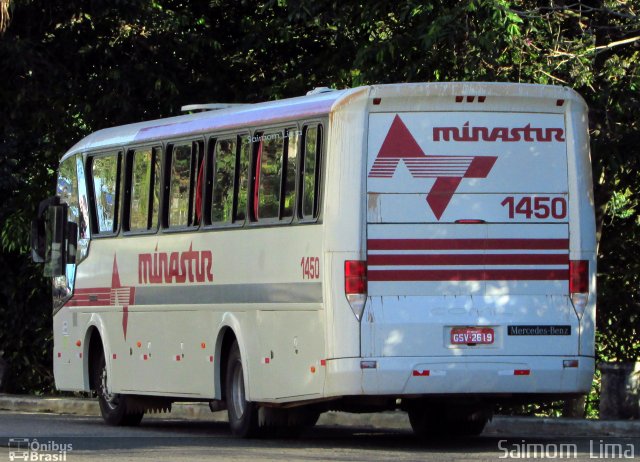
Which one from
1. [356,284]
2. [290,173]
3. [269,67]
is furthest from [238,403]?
[269,67]

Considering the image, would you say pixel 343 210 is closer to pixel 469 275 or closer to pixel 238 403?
pixel 469 275

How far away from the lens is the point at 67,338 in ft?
65.2

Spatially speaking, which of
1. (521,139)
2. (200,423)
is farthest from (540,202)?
(200,423)

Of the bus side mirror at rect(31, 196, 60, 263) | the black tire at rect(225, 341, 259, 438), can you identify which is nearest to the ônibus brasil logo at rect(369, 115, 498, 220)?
the black tire at rect(225, 341, 259, 438)

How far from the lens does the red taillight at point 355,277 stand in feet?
45.3

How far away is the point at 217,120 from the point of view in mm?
16359

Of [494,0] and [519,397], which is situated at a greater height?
[494,0]

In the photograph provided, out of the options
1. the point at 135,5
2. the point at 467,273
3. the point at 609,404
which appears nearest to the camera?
the point at 467,273

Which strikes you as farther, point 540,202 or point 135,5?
point 135,5

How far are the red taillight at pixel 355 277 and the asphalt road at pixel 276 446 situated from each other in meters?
1.30

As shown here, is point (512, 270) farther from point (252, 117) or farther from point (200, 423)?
point (200, 423)

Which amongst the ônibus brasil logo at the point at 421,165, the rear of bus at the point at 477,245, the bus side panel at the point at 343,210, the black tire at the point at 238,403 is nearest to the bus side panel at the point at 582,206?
the rear of bus at the point at 477,245

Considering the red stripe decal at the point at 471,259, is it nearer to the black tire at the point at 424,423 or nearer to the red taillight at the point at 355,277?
the red taillight at the point at 355,277

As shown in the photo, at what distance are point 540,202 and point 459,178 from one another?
74 centimetres
